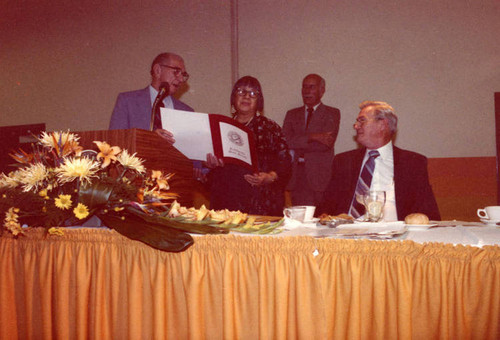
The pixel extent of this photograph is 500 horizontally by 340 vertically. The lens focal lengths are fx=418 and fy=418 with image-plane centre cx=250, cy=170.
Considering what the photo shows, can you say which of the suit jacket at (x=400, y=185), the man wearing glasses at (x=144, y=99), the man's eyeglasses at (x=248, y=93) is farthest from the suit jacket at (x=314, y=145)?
the man wearing glasses at (x=144, y=99)

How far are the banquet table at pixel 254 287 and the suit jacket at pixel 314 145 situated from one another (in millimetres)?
3384

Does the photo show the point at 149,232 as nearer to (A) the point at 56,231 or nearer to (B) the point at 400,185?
(A) the point at 56,231

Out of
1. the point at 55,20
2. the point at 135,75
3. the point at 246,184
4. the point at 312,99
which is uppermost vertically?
the point at 55,20

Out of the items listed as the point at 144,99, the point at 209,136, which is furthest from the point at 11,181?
the point at 144,99

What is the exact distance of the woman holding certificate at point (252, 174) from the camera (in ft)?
9.48

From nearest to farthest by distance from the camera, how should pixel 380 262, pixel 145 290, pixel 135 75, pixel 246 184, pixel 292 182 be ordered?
pixel 380 262 < pixel 145 290 < pixel 246 184 < pixel 292 182 < pixel 135 75

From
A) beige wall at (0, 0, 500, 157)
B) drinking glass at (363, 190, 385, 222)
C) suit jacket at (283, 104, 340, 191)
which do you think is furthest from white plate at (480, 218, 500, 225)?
beige wall at (0, 0, 500, 157)

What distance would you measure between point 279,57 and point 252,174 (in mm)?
3403

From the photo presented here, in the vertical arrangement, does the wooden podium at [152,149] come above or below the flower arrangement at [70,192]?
above

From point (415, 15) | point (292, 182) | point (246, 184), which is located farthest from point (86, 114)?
point (415, 15)

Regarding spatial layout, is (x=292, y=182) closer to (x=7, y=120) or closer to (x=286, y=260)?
(x=286, y=260)

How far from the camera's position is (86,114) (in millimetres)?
6535

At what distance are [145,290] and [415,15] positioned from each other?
201 inches

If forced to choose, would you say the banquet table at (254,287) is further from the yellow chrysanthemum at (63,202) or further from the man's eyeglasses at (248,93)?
the man's eyeglasses at (248,93)
